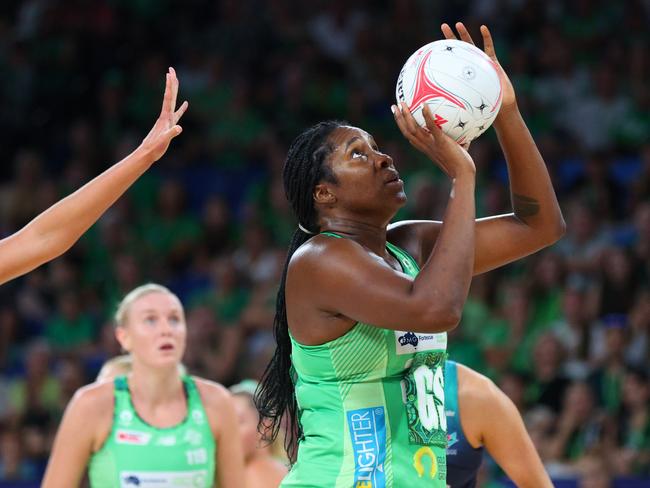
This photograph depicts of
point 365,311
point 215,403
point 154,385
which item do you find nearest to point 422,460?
point 365,311

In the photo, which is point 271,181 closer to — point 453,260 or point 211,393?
point 211,393

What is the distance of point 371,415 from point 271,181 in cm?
666

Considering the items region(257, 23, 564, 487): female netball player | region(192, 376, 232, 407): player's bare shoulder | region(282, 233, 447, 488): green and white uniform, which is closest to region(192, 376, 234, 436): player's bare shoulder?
region(192, 376, 232, 407): player's bare shoulder

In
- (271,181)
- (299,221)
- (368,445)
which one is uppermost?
(271,181)

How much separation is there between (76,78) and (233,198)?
7.09 feet

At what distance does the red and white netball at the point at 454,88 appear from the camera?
3326 millimetres

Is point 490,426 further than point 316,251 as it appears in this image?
Yes

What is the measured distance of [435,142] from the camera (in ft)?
10.8

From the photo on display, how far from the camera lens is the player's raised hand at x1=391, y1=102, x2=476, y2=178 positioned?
3.24 metres

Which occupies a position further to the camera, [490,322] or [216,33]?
[216,33]

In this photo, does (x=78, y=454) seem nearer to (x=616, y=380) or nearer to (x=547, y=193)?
(x=547, y=193)

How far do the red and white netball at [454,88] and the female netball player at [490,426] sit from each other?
1.15 m

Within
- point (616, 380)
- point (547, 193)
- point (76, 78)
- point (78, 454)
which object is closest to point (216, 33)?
point (76, 78)

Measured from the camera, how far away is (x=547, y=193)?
3752mm
